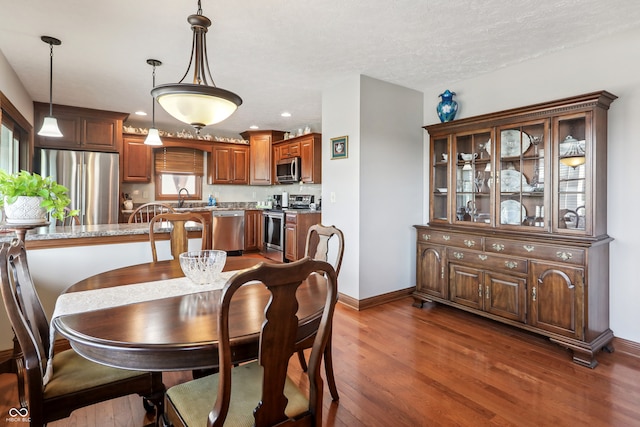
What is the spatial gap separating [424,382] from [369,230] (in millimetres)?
1702

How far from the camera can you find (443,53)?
2.95m

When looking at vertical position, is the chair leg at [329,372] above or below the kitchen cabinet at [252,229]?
below

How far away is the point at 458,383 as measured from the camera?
7.00ft

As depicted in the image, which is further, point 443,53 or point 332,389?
point 443,53

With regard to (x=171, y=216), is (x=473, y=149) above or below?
above

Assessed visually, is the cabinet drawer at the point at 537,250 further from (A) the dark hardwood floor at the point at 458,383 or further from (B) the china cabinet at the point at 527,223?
(A) the dark hardwood floor at the point at 458,383

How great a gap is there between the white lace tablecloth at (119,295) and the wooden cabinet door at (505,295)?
2.35 metres

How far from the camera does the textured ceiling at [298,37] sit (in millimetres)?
2240

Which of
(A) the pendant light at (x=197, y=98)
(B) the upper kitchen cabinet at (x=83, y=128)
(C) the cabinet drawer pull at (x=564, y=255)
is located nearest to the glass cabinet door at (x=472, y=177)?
(C) the cabinet drawer pull at (x=564, y=255)

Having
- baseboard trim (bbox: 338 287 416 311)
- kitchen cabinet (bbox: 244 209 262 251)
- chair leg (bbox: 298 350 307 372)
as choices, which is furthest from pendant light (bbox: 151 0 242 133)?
kitchen cabinet (bbox: 244 209 262 251)

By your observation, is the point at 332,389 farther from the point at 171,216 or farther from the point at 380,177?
the point at 380,177

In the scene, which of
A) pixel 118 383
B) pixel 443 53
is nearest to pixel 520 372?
pixel 118 383

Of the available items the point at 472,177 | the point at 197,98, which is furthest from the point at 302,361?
the point at 472,177

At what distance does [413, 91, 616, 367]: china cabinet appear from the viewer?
2.48 meters
